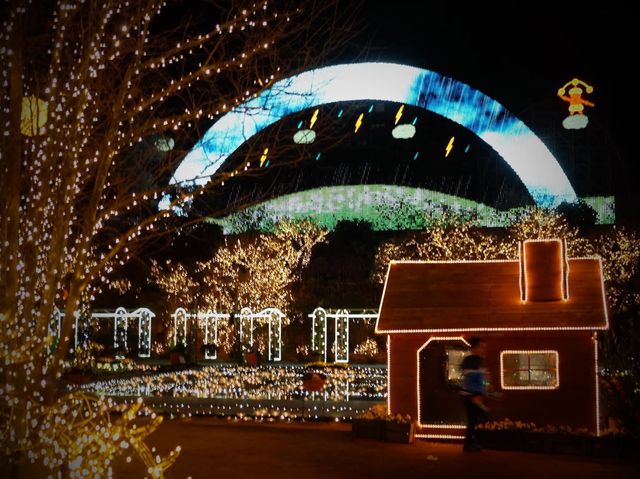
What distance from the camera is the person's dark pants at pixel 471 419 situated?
12.4 m

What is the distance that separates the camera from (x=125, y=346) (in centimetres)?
3872

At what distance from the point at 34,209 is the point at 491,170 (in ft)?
201

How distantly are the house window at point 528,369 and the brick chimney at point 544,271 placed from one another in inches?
40.4

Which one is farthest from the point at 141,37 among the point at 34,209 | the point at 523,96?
the point at 523,96

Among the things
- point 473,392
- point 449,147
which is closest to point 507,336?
point 473,392

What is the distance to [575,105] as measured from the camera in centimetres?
6450

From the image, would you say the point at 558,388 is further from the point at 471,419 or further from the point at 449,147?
the point at 449,147

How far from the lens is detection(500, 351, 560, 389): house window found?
13.5 m

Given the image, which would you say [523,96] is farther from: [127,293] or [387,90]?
[127,293]

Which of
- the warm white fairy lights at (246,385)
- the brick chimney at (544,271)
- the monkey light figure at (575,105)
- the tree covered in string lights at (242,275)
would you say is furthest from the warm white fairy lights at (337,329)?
the monkey light figure at (575,105)

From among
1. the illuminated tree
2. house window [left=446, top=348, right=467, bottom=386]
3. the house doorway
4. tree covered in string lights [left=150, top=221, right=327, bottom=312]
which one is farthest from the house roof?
tree covered in string lights [left=150, top=221, right=327, bottom=312]

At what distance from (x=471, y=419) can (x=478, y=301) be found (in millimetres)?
2487

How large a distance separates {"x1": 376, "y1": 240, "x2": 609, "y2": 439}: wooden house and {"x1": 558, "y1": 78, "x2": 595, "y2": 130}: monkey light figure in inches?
2071

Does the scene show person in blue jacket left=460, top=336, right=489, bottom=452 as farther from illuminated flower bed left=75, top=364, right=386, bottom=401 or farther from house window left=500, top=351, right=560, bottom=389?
illuminated flower bed left=75, top=364, right=386, bottom=401
